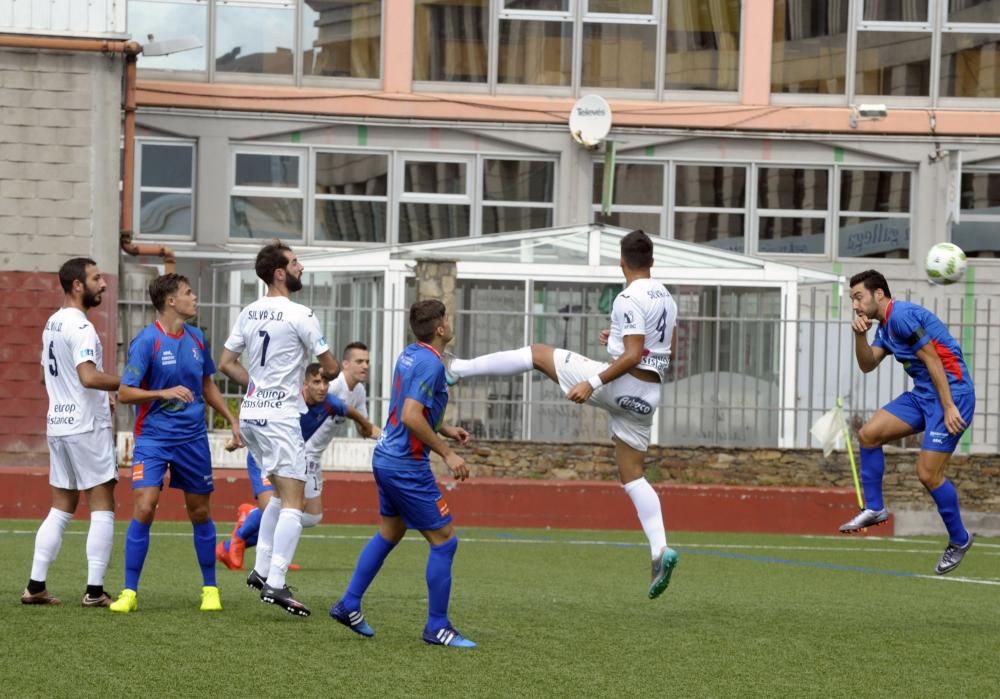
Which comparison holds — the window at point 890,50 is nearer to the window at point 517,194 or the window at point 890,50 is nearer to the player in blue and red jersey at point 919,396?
the window at point 517,194

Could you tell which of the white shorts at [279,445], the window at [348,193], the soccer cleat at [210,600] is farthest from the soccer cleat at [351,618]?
the window at [348,193]

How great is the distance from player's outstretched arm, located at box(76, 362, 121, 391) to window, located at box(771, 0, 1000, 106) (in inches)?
714

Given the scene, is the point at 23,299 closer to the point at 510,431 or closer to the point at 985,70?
the point at 510,431

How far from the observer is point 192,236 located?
83.1 feet

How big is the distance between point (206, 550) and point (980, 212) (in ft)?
62.3

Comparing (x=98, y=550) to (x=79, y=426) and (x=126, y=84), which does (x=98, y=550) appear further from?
(x=126, y=84)

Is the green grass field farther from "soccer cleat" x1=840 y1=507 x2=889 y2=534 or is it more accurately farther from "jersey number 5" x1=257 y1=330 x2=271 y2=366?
"jersey number 5" x1=257 y1=330 x2=271 y2=366

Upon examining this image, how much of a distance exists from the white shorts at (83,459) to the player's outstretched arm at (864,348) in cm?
445

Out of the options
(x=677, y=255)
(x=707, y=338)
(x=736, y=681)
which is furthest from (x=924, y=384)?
(x=677, y=255)

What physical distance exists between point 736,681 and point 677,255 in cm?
1406

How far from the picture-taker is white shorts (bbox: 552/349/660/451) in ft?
33.1

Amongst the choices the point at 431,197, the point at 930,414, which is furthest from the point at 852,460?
the point at 431,197

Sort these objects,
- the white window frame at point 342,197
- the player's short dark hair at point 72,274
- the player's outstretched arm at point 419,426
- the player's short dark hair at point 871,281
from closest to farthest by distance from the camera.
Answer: the player's outstretched arm at point 419,426
the player's short dark hair at point 72,274
the player's short dark hair at point 871,281
the white window frame at point 342,197

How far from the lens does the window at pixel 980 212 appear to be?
86.5 ft
